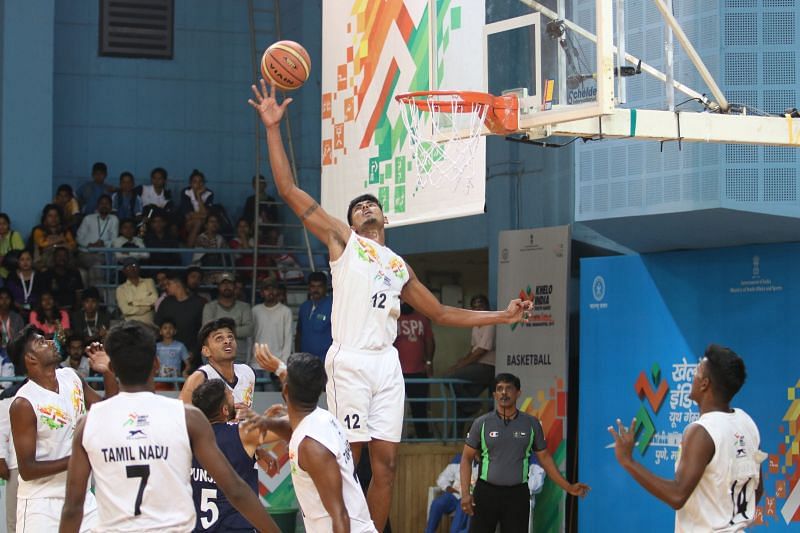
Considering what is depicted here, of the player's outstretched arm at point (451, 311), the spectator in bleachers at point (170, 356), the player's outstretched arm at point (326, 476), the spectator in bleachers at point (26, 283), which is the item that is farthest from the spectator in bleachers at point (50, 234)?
the player's outstretched arm at point (326, 476)

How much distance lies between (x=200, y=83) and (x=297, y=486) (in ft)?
49.1

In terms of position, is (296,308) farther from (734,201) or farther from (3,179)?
(734,201)

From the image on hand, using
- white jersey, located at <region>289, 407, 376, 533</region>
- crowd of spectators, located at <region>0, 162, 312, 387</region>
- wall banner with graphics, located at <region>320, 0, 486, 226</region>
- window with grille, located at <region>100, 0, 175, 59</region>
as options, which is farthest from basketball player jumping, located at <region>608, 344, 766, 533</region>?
window with grille, located at <region>100, 0, 175, 59</region>

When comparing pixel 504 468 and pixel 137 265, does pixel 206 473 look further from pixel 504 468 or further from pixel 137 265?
pixel 137 265

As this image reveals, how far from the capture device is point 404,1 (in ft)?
39.8

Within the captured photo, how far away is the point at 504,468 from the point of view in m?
12.4

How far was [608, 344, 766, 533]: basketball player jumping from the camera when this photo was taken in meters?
6.07

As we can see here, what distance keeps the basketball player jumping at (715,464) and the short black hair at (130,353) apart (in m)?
2.16

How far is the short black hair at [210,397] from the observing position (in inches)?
273

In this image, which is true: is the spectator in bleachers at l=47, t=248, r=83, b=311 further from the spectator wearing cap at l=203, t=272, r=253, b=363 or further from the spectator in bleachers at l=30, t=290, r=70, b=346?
the spectator wearing cap at l=203, t=272, r=253, b=363

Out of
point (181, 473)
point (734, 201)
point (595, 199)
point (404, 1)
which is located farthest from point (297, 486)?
point (404, 1)

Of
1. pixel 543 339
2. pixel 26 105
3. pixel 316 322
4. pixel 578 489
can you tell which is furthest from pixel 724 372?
pixel 26 105

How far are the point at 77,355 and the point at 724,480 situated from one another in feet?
30.8

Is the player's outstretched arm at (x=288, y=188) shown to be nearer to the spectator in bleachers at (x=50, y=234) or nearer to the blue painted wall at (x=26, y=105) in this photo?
the spectator in bleachers at (x=50, y=234)
